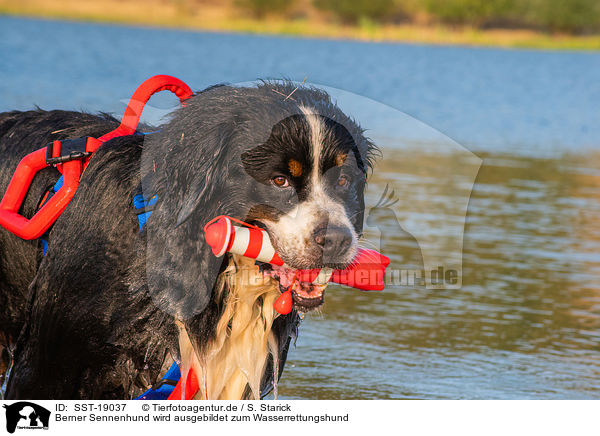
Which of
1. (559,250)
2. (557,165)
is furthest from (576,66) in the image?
(559,250)

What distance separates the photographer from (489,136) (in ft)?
62.7

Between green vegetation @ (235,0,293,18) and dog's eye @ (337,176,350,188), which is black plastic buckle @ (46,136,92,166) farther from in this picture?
green vegetation @ (235,0,293,18)

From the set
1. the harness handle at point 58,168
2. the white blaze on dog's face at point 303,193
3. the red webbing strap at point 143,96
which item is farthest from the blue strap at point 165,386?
the red webbing strap at point 143,96

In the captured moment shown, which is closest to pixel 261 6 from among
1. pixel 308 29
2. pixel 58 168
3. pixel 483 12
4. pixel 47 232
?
pixel 308 29

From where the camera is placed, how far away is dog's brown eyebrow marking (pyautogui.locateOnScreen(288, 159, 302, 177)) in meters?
4.03

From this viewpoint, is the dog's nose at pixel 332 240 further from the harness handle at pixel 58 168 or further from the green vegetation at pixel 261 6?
the green vegetation at pixel 261 6

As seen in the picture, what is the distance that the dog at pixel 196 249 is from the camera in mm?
4055

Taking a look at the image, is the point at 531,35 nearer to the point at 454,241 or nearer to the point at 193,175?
the point at 454,241

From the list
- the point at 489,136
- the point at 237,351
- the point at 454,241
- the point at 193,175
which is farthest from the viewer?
the point at 489,136

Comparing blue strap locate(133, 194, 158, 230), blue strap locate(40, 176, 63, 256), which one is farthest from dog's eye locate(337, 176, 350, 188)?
blue strap locate(40, 176, 63, 256)

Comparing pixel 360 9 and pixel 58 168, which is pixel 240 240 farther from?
pixel 360 9
